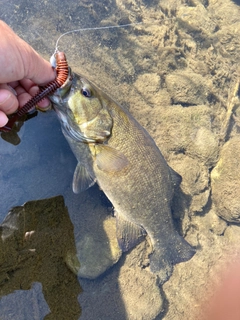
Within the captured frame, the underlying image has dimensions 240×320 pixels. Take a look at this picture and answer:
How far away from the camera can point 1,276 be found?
124 inches

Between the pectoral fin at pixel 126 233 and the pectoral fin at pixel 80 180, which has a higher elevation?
the pectoral fin at pixel 80 180

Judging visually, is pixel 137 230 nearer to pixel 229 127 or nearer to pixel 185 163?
pixel 185 163

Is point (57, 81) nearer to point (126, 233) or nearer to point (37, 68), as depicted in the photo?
point (37, 68)

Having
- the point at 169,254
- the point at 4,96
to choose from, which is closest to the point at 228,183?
the point at 169,254

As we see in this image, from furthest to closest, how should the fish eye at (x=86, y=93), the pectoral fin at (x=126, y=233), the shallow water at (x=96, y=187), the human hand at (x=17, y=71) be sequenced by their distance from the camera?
the pectoral fin at (x=126, y=233)
the shallow water at (x=96, y=187)
the fish eye at (x=86, y=93)
the human hand at (x=17, y=71)

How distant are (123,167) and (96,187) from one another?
2.05ft

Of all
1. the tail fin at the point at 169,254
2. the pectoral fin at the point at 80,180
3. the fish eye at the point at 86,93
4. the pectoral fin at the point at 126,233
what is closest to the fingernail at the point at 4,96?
the fish eye at the point at 86,93

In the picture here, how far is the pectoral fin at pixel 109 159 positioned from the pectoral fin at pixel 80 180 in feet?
0.83

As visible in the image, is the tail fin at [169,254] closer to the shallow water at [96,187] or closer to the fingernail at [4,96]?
the shallow water at [96,187]

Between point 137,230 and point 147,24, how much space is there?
332cm

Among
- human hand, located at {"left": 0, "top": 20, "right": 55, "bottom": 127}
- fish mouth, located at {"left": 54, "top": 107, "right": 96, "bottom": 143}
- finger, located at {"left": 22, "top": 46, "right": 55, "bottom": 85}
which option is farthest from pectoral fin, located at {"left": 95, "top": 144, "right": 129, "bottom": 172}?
finger, located at {"left": 22, "top": 46, "right": 55, "bottom": 85}

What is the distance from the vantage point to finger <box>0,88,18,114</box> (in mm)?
2666

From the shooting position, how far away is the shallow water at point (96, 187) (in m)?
3.37

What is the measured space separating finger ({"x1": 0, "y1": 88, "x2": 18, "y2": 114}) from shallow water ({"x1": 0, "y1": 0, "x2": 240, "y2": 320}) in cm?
76
